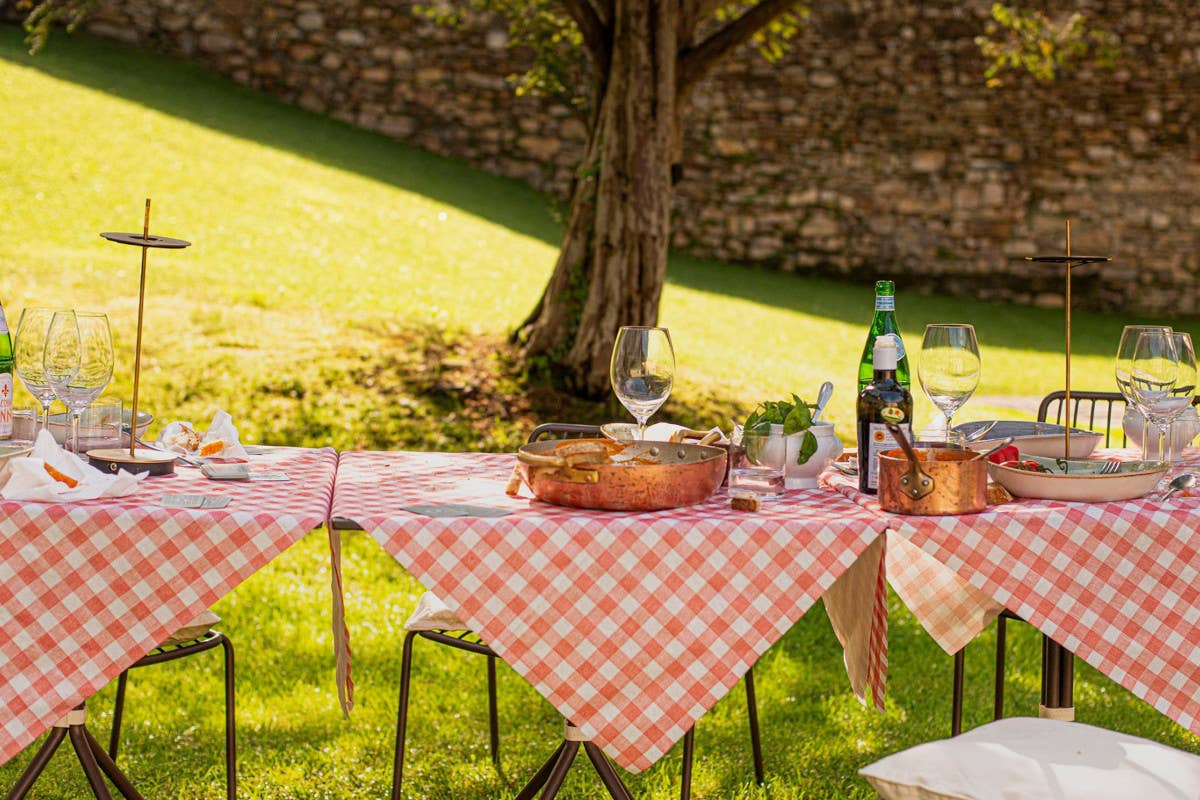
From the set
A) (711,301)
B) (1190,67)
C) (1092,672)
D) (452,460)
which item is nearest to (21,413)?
(452,460)

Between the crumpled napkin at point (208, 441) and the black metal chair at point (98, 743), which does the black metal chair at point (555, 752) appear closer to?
the black metal chair at point (98, 743)

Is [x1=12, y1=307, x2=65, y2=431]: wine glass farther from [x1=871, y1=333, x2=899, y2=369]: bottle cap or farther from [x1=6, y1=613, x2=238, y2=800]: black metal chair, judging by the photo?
[x1=871, y1=333, x2=899, y2=369]: bottle cap

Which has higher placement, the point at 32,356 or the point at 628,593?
the point at 32,356

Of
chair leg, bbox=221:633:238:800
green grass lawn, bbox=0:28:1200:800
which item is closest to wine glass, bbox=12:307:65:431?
chair leg, bbox=221:633:238:800

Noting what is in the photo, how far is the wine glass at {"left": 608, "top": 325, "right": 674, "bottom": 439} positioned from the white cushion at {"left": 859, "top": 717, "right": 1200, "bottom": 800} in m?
0.84

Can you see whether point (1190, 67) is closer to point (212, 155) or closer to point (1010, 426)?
point (212, 155)

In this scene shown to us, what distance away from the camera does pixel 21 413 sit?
2506 mm

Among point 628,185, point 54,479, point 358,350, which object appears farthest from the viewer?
point 358,350

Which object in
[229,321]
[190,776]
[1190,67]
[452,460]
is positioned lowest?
[190,776]

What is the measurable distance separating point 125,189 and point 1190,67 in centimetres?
1134

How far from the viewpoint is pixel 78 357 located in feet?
7.84

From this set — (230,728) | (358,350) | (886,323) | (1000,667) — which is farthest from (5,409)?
(358,350)

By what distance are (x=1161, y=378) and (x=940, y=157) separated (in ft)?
39.4

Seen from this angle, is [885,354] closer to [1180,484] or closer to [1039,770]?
[1180,484]
